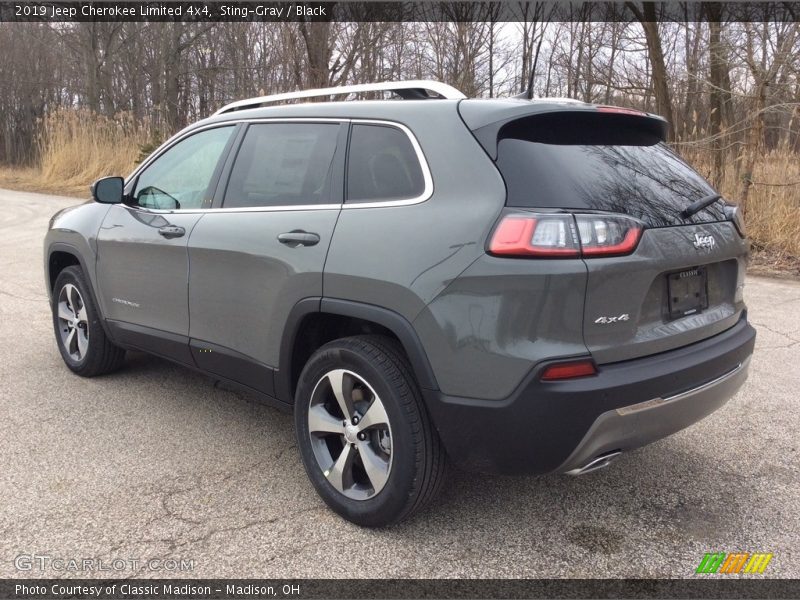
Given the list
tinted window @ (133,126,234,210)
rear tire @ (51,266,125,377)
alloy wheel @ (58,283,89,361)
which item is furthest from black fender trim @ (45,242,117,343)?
tinted window @ (133,126,234,210)

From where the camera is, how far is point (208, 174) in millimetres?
3803

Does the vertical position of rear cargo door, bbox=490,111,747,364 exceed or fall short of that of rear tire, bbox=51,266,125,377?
it exceeds it

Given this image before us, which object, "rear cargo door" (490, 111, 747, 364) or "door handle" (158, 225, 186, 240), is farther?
"door handle" (158, 225, 186, 240)

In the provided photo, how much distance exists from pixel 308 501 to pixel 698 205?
2078 millimetres

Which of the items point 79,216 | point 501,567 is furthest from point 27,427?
point 501,567

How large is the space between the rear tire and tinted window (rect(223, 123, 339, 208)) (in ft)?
5.34

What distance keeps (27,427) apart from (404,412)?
95.5 inches

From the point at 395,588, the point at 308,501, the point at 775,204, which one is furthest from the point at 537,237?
the point at 775,204

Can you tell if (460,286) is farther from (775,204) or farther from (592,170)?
(775,204)

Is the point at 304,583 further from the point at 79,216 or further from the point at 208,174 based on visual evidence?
the point at 79,216

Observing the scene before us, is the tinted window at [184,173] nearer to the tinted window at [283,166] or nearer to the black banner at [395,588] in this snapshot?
the tinted window at [283,166]

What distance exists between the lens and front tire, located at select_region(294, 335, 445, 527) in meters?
2.68

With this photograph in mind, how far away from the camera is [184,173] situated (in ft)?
13.3

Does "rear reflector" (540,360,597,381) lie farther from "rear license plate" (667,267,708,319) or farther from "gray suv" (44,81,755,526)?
"rear license plate" (667,267,708,319)
